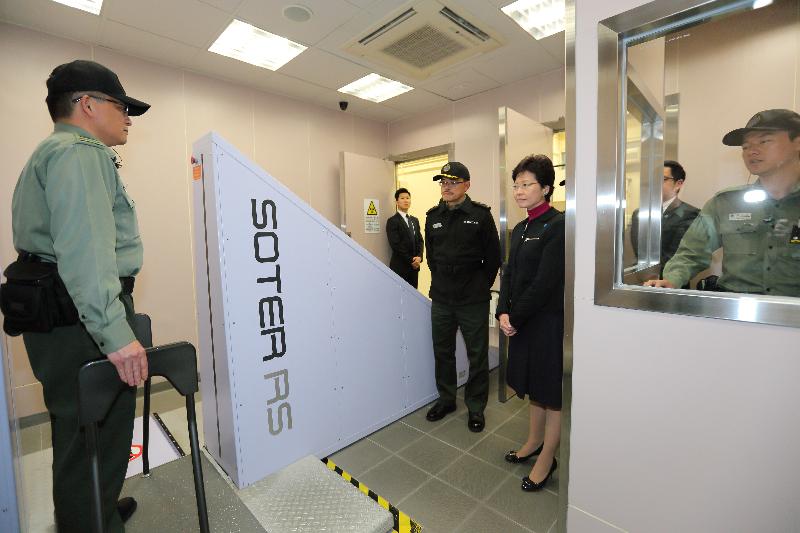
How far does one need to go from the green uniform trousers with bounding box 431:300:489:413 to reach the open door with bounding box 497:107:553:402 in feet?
1.31

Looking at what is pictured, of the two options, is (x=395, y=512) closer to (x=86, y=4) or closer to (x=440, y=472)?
(x=440, y=472)

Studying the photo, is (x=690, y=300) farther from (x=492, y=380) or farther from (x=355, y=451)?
(x=492, y=380)

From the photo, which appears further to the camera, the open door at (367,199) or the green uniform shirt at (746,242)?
the open door at (367,199)

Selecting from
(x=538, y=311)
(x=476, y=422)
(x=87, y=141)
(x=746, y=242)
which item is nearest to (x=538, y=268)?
(x=538, y=311)

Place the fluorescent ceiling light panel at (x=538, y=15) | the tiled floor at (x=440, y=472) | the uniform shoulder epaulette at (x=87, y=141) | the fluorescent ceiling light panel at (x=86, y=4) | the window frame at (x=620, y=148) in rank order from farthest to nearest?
the fluorescent ceiling light panel at (x=538, y=15) → the fluorescent ceiling light panel at (x=86, y=4) → the tiled floor at (x=440, y=472) → the uniform shoulder epaulette at (x=87, y=141) → the window frame at (x=620, y=148)

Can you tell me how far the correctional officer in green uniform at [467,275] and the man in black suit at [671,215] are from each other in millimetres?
969

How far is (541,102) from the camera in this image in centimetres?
375

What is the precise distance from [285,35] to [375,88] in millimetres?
1306

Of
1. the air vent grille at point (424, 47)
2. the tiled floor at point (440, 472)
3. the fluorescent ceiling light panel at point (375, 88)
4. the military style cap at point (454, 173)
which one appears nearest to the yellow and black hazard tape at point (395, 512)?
the tiled floor at point (440, 472)

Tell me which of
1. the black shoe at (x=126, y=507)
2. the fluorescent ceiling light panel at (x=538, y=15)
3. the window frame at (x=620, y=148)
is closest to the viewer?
the window frame at (x=620, y=148)

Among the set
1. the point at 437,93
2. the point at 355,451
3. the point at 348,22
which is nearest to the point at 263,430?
the point at 355,451

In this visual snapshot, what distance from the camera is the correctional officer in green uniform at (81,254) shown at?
1.17 metres

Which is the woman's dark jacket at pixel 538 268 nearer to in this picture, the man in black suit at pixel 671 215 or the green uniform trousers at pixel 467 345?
the man in black suit at pixel 671 215

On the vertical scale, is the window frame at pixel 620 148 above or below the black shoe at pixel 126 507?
above
